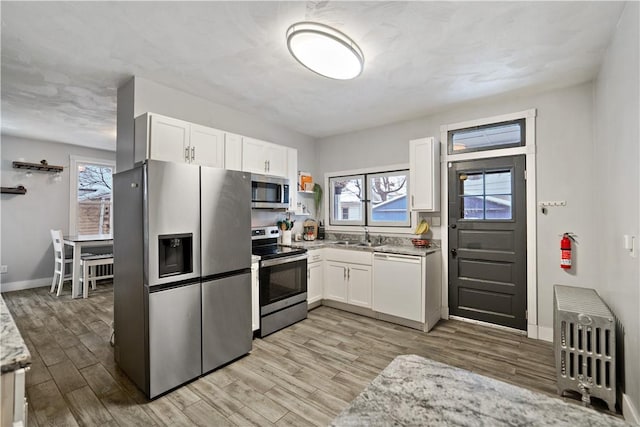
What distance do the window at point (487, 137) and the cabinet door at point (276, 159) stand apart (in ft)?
7.04

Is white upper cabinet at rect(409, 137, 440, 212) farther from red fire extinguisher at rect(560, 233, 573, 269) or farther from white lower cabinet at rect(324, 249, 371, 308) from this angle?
red fire extinguisher at rect(560, 233, 573, 269)

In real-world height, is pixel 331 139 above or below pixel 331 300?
above

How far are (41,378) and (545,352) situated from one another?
4521 mm

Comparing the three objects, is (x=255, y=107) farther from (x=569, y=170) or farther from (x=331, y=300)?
(x=569, y=170)

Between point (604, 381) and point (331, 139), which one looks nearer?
point (604, 381)

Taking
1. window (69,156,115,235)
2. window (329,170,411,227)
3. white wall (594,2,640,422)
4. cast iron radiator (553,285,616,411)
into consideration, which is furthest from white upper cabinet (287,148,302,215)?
window (69,156,115,235)

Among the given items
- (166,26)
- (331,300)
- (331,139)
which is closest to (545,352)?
(331,300)

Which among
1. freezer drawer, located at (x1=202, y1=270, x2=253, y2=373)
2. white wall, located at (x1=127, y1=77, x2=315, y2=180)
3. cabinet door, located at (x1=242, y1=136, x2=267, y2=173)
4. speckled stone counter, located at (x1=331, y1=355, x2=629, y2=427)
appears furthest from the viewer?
cabinet door, located at (x1=242, y1=136, x2=267, y2=173)

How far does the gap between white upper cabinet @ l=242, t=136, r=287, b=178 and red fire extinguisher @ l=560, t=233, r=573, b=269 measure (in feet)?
10.6

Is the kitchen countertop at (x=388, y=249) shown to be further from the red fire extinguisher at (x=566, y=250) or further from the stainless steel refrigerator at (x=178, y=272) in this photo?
the stainless steel refrigerator at (x=178, y=272)

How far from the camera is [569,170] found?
3.03m

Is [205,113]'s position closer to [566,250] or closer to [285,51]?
[285,51]

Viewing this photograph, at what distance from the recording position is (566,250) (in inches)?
116

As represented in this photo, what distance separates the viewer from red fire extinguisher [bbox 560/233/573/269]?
9.68 ft
